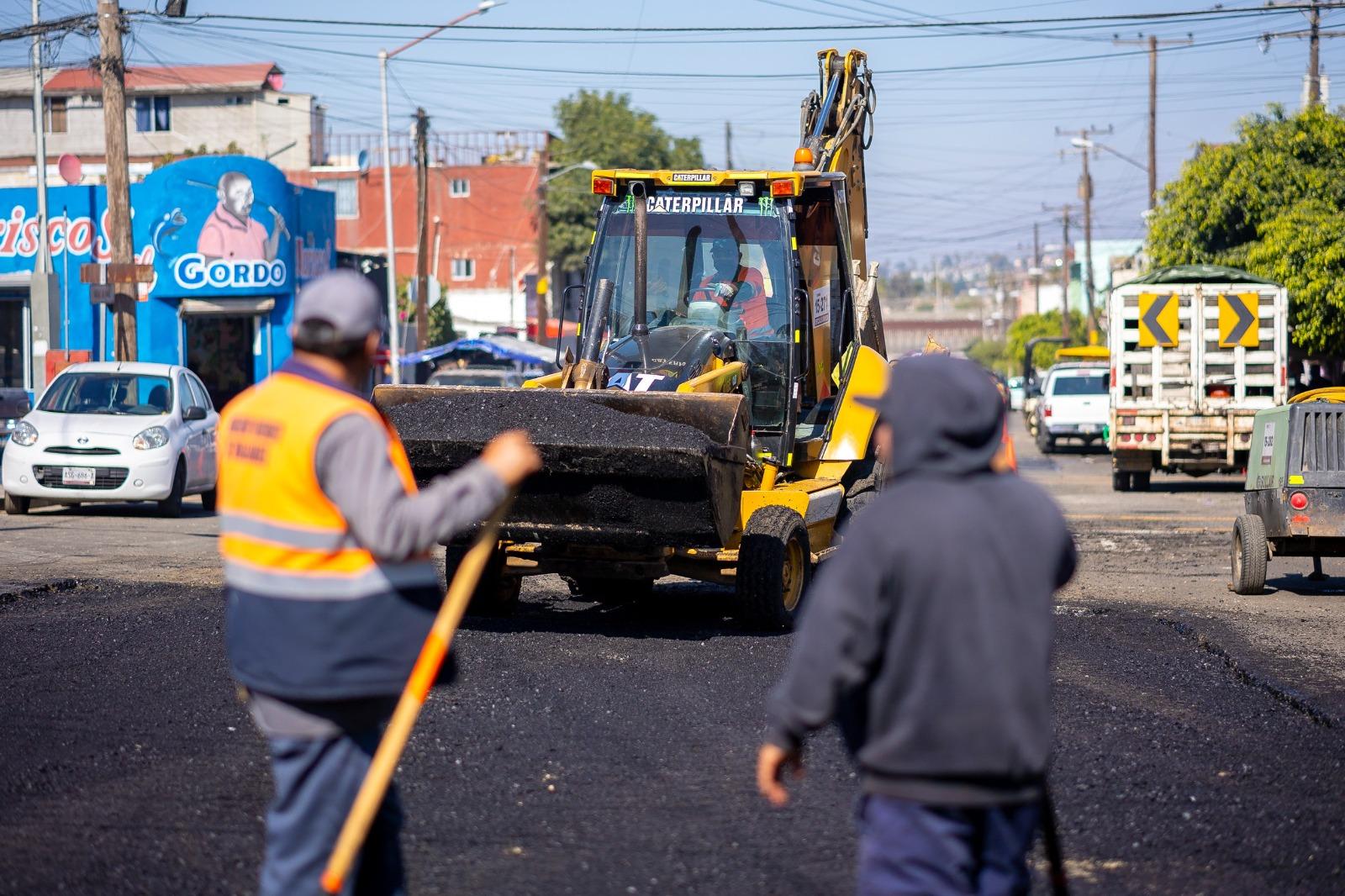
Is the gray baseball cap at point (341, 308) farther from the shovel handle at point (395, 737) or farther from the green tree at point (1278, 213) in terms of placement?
the green tree at point (1278, 213)

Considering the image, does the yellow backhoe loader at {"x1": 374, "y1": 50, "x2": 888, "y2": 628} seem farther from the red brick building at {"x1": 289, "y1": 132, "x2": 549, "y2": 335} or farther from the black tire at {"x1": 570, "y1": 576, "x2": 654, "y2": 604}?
the red brick building at {"x1": 289, "y1": 132, "x2": 549, "y2": 335}

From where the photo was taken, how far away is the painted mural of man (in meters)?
33.4

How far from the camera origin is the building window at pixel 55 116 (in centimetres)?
6806

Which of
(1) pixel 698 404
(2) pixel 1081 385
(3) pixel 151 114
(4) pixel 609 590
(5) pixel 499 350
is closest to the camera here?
(1) pixel 698 404

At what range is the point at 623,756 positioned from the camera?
23.0 ft

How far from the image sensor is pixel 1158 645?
10.2 meters

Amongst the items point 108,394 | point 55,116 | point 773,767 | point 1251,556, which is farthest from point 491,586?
point 55,116

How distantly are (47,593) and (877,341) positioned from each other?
7.15 meters

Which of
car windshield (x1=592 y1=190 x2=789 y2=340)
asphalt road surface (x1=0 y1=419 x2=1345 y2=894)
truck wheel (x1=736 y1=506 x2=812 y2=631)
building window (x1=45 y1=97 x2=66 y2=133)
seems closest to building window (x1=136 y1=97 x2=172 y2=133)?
building window (x1=45 y1=97 x2=66 y2=133)

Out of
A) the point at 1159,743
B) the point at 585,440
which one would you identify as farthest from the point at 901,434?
the point at 585,440

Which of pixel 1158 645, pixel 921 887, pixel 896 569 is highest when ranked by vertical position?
pixel 896 569

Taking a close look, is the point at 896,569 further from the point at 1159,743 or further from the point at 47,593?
the point at 47,593

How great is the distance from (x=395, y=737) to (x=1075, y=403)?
33008 mm

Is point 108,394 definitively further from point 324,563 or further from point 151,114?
point 151,114
